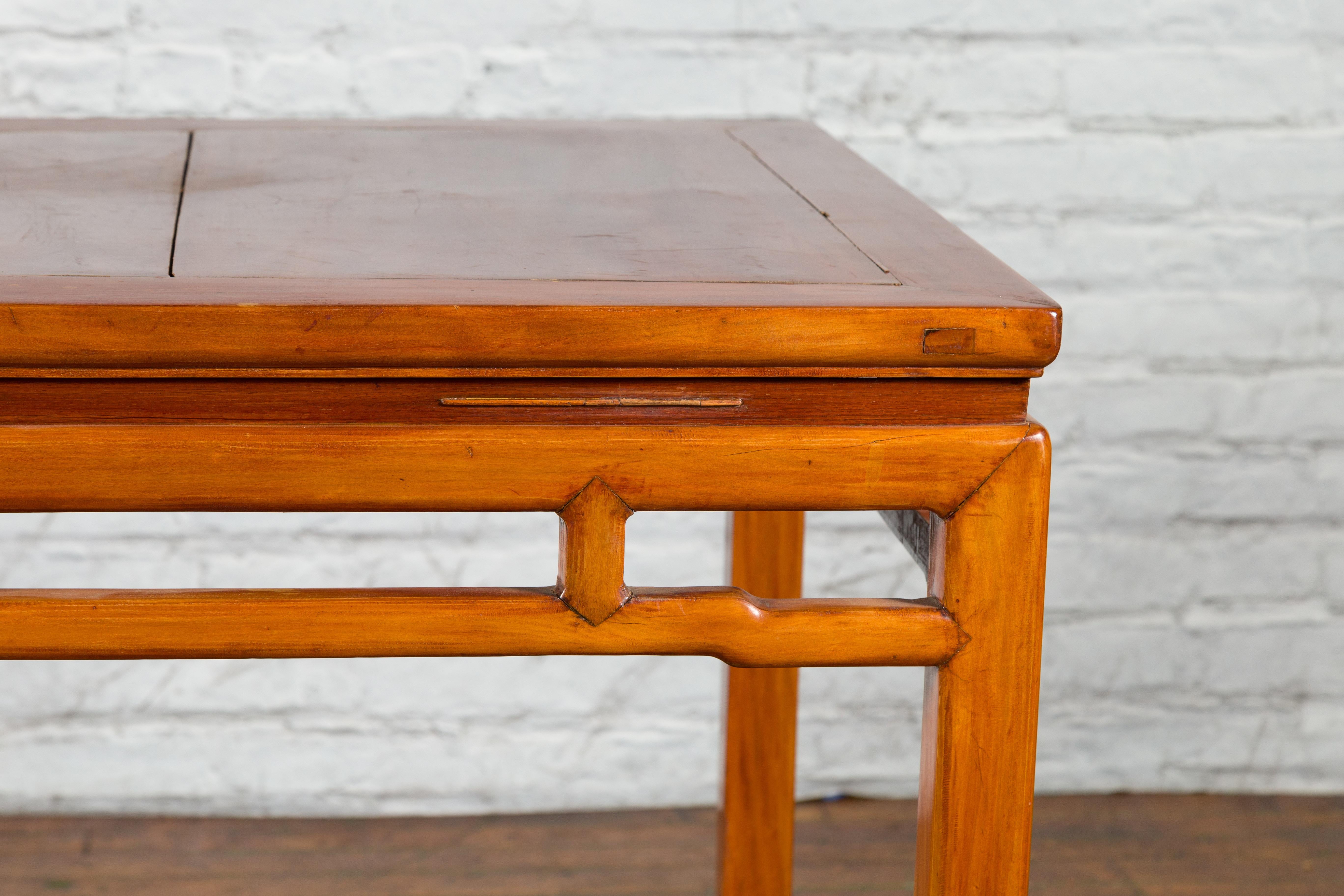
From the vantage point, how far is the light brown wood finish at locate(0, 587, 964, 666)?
0.54 m

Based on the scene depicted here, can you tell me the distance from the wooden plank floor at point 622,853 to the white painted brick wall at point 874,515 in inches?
1.3

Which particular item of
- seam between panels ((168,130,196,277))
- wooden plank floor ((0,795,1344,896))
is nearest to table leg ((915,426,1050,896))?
seam between panels ((168,130,196,277))

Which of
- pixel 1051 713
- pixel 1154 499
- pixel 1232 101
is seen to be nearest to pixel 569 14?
pixel 1232 101

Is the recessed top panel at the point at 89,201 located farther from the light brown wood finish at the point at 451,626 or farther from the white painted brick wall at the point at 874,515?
the white painted brick wall at the point at 874,515

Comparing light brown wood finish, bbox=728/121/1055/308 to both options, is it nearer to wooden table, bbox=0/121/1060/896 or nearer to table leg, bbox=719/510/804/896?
wooden table, bbox=0/121/1060/896

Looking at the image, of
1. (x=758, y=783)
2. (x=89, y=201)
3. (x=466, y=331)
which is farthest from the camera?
(x=758, y=783)

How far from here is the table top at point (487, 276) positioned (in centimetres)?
51

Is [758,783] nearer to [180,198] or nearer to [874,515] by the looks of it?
[874,515]

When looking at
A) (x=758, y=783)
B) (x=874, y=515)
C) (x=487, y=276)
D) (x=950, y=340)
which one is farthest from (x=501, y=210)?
(x=874, y=515)

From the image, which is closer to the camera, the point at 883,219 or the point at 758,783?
the point at 883,219

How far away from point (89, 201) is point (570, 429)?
30 cm

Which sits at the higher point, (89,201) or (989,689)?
(89,201)

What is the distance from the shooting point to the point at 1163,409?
4.87ft

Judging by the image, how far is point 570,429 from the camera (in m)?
0.53
